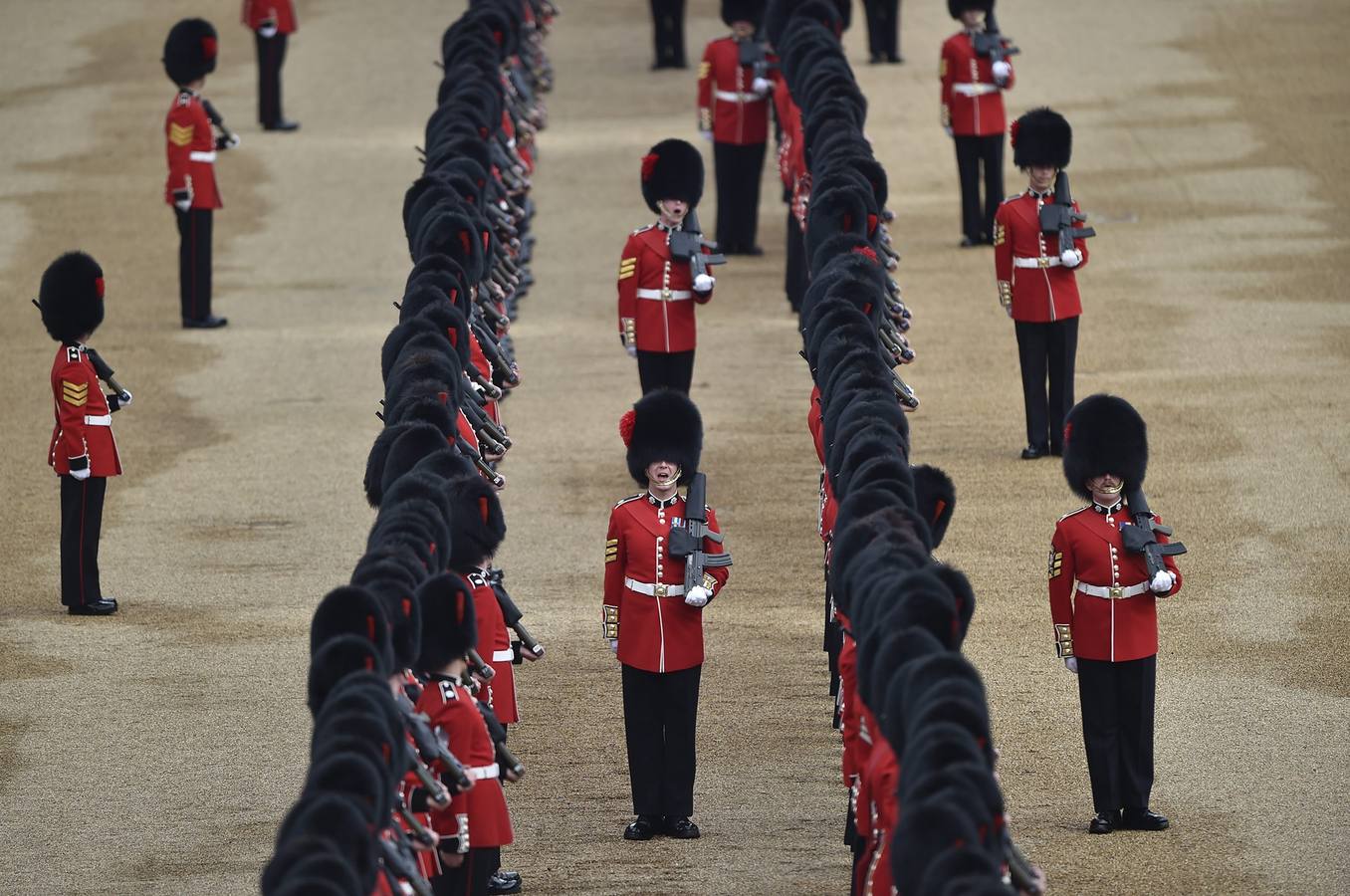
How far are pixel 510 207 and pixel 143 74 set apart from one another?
726 centimetres

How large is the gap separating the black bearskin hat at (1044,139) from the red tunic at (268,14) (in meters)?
6.96

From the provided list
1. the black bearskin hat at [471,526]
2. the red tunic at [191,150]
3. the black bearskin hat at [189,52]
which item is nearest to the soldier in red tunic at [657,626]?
the black bearskin hat at [471,526]

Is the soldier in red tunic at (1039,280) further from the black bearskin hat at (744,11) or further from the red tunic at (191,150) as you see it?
the red tunic at (191,150)

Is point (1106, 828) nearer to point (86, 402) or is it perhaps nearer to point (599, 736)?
point (599, 736)

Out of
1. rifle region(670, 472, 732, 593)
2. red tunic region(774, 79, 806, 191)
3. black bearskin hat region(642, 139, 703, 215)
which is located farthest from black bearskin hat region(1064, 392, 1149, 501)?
red tunic region(774, 79, 806, 191)

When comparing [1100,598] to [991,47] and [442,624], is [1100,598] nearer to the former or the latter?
[442,624]

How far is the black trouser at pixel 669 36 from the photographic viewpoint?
53.1 feet

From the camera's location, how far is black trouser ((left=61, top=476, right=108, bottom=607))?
7.92 m

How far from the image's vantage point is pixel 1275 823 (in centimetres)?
614

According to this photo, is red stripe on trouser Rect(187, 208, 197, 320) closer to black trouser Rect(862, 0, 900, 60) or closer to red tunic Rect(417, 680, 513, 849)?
black trouser Rect(862, 0, 900, 60)

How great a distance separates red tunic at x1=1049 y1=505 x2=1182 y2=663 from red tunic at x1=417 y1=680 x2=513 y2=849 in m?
1.65

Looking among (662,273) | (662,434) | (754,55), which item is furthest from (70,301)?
(754,55)

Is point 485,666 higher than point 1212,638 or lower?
higher

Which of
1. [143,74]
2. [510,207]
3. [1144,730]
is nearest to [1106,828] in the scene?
[1144,730]
